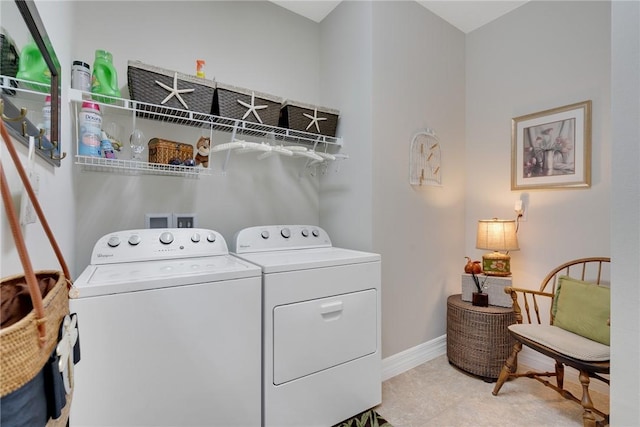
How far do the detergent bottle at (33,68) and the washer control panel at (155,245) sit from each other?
0.78 m

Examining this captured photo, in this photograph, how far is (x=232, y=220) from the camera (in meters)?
2.11

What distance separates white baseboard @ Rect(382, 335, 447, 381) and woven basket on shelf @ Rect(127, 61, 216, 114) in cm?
208

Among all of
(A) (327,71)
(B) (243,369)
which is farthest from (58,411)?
(A) (327,71)

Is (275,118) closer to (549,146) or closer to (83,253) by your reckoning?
(83,253)

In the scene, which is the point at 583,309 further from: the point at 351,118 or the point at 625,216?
the point at 351,118

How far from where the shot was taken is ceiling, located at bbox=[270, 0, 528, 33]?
2293 mm

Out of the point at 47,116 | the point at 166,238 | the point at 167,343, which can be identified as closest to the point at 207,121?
the point at 166,238

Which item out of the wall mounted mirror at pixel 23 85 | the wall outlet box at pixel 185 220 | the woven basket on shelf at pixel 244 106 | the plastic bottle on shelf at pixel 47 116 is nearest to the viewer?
the wall mounted mirror at pixel 23 85

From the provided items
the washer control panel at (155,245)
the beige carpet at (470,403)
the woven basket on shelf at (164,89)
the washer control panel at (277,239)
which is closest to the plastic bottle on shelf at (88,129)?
the woven basket on shelf at (164,89)

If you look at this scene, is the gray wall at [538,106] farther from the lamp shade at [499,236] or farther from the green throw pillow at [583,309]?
the green throw pillow at [583,309]

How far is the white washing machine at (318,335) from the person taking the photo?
4.54ft

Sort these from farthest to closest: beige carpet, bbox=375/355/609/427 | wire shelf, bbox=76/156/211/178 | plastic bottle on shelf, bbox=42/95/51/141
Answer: beige carpet, bbox=375/355/609/427 < wire shelf, bbox=76/156/211/178 < plastic bottle on shelf, bbox=42/95/51/141

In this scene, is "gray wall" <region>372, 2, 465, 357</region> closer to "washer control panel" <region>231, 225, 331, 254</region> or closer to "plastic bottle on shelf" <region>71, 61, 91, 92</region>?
"washer control panel" <region>231, 225, 331, 254</region>

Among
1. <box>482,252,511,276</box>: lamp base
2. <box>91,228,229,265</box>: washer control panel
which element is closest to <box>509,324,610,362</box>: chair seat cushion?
<box>482,252,511,276</box>: lamp base
